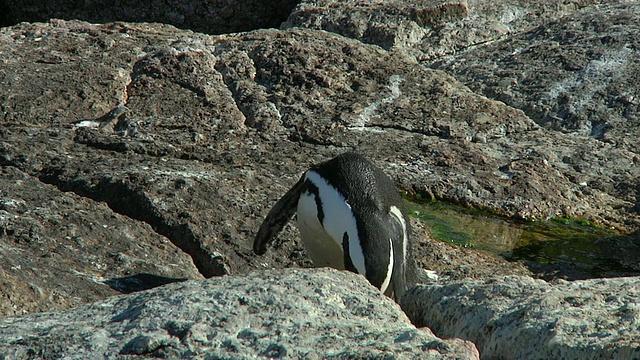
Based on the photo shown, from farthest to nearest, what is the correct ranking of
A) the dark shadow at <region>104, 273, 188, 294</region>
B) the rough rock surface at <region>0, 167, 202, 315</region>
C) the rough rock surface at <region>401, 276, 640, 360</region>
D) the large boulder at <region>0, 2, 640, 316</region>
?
the large boulder at <region>0, 2, 640, 316</region>, the dark shadow at <region>104, 273, 188, 294</region>, the rough rock surface at <region>0, 167, 202, 315</region>, the rough rock surface at <region>401, 276, 640, 360</region>

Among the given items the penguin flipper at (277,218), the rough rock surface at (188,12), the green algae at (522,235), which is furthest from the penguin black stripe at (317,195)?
the rough rock surface at (188,12)

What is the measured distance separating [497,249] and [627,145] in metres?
1.84

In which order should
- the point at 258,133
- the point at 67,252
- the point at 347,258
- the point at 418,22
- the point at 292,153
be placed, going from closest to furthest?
the point at 67,252
the point at 347,258
the point at 292,153
the point at 258,133
the point at 418,22

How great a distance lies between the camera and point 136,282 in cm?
376

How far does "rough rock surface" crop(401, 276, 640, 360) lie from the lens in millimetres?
2666

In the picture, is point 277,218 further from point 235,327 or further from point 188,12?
point 188,12

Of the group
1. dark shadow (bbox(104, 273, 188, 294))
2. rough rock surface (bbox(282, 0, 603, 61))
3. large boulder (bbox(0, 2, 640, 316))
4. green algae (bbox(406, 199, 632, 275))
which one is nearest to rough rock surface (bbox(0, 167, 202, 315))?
dark shadow (bbox(104, 273, 188, 294))

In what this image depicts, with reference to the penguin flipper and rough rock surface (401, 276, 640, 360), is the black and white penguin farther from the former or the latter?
rough rock surface (401, 276, 640, 360)

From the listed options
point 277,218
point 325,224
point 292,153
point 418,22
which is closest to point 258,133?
point 292,153

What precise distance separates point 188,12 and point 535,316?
649cm

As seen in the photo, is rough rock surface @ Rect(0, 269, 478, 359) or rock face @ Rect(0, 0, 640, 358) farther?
rock face @ Rect(0, 0, 640, 358)

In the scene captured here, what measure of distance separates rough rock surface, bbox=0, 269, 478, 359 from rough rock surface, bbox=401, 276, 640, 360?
392 millimetres

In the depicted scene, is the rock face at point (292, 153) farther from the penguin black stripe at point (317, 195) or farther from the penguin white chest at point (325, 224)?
the penguin black stripe at point (317, 195)

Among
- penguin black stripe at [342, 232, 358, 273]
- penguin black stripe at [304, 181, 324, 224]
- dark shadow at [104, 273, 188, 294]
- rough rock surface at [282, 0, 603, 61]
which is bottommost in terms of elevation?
dark shadow at [104, 273, 188, 294]
